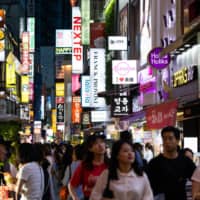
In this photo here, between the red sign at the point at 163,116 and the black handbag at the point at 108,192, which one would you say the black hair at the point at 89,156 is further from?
the red sign at the point at 163,116

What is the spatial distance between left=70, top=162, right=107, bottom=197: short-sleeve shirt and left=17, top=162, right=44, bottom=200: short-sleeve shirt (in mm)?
481

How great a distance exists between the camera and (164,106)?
43.7 feet

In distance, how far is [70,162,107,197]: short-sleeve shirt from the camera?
7656mm

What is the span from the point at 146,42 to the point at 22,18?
55.7 metres

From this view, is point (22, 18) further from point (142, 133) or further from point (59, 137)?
point (142, 133)

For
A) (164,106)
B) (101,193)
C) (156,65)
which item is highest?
(156,65)

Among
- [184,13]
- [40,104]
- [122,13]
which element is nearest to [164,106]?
[184,13]

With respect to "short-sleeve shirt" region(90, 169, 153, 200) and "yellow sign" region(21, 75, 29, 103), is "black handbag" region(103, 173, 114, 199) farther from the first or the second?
"yellow sign" region(21, 75, 29, 103)

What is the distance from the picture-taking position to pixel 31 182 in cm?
801

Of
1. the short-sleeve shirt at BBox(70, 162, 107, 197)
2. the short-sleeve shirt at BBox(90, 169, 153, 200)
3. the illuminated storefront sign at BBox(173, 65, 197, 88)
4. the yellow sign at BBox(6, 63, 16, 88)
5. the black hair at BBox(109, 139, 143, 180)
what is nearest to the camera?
the short-sleeve shirt at BBox(90, 169, 153, 200)

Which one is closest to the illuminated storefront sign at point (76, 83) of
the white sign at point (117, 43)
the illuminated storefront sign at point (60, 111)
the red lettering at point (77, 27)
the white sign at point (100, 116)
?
the illuminated storefront sign at point (60, 111)

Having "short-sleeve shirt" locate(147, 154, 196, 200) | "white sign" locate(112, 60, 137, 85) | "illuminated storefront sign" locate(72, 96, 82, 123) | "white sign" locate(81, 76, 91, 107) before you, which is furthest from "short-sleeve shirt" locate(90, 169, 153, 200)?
"illuminated storefront sign" locate(72, 96, 82, 123)

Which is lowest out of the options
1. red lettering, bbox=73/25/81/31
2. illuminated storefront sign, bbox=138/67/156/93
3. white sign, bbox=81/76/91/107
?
illuminated storefront sign, bbox=138/67/156/93

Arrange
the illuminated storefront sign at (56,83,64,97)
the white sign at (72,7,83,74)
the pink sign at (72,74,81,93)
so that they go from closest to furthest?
1. the white sign at (72,7,83,74)
2. the pink sign at (72,74,81,93)
3. the illuminated storefront sign at (56,83,64,97)
